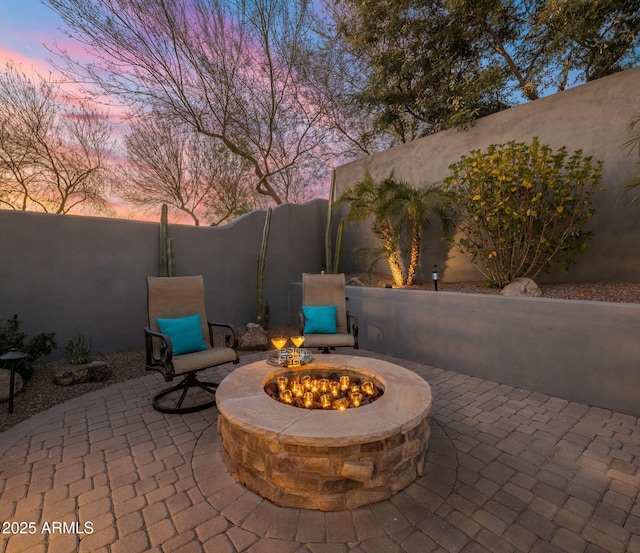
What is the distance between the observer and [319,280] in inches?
190

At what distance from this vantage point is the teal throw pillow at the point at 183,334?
3324 millimetres

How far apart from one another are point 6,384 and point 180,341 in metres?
1.82

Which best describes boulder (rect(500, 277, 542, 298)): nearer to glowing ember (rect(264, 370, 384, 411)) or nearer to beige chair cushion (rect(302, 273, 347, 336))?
beige chair cushion (rect(302, 273, 347, 336))

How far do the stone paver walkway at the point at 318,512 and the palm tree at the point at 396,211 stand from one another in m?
3.22

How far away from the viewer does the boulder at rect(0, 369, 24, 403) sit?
3205 millimetres

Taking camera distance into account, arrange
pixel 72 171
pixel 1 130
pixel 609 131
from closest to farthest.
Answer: pixel 609 131
pixel 1 130
pixel 72 171

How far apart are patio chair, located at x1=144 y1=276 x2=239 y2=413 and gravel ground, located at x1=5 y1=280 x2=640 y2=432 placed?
1.09 meters

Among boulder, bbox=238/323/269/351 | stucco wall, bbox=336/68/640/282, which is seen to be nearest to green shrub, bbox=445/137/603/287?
stucco wall, bbox=336/68/640/282

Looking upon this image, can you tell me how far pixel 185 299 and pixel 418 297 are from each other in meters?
3.17

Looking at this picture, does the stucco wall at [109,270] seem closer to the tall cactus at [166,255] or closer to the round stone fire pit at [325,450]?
the tall cactus at [166,255]

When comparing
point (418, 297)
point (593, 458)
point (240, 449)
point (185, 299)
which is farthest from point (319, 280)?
point (593, 458)

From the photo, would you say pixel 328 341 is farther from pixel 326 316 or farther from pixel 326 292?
pixel 326 292

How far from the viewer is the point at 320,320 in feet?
14.5

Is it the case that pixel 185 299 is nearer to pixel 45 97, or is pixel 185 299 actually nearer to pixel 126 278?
pixel 126 278
